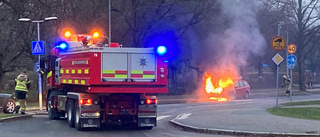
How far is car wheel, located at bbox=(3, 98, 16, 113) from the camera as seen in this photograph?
21.1 meters

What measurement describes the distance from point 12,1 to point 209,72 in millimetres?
16015

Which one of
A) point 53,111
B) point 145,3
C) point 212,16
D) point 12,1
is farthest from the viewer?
point 212,16

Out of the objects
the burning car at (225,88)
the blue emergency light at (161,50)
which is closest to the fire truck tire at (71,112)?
the blue emergency light at (161,50)

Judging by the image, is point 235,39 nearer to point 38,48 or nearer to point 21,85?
point 38,48

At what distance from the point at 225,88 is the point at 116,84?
2152 centimetres

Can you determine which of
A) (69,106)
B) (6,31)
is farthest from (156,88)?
(6,31)

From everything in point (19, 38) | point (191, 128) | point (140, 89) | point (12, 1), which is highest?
point (12, 1)

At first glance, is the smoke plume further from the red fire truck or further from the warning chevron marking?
the red fire truck

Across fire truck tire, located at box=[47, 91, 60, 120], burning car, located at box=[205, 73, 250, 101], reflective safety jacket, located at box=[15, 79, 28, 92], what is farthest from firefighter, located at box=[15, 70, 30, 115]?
burning car, located at box=[205, 73, 250, 101]

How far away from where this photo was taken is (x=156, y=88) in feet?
48.6

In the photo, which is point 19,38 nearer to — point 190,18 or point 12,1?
point 12,1

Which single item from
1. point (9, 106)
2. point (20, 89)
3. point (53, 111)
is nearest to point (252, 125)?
point (53, 111)

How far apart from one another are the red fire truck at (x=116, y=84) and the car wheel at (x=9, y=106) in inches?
245

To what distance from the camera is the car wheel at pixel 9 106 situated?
69.2 feet
